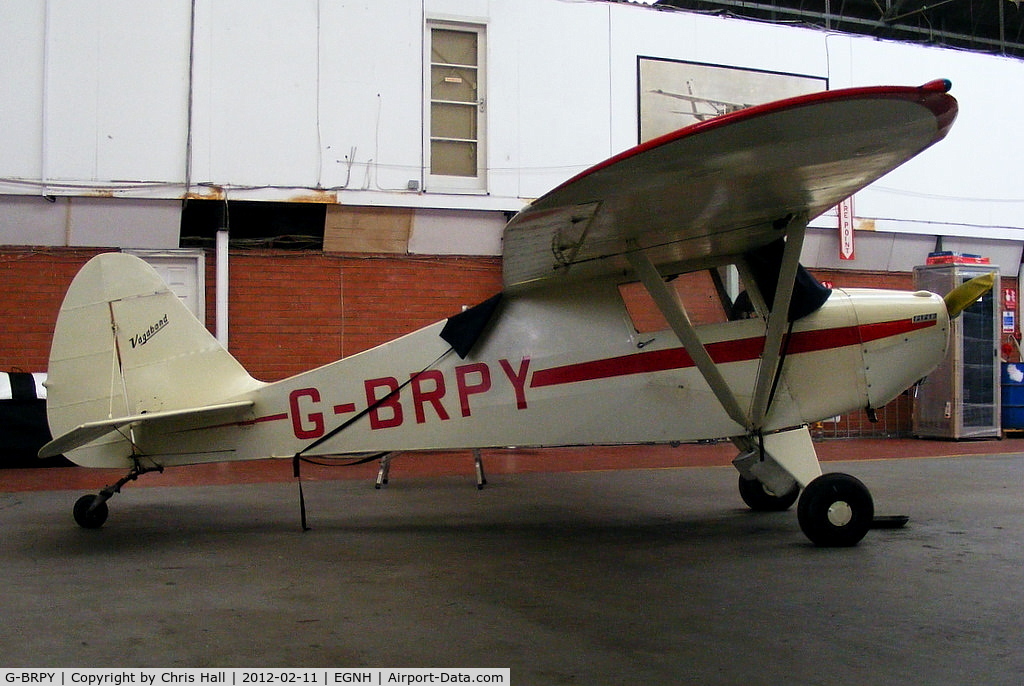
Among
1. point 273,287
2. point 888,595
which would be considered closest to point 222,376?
point 888,595

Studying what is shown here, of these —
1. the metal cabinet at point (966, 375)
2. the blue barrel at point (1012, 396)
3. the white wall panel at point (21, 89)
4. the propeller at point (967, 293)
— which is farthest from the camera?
the blue barrel at point (1012, 396)

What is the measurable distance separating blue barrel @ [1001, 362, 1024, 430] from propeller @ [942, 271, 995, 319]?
1067 cm

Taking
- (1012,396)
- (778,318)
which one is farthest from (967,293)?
(1012,396)

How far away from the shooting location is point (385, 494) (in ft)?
29.5

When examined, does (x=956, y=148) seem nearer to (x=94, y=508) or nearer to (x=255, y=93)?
(x=255, y=93)

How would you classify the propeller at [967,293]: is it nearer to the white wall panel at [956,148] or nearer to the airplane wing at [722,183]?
the airplane wing at [722,183]

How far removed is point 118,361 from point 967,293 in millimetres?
6315

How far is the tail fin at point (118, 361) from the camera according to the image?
6.44 meters

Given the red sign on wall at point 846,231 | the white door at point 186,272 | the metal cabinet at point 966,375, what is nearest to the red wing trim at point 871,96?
the white door at point 186,272

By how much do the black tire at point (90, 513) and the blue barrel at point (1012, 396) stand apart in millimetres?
14834

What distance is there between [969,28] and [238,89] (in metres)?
19.5

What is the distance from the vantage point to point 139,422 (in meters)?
6.34

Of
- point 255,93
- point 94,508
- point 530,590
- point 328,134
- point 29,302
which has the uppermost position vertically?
point 255,93

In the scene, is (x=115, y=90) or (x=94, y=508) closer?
(x=94, y=508)
